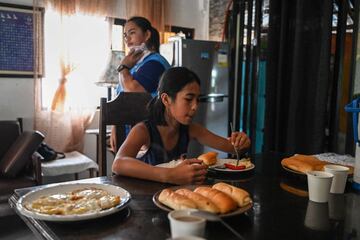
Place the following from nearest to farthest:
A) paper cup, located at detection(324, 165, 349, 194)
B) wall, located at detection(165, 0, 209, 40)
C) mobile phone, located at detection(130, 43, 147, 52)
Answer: paper cup, located at detection(324, 165, 349, 194) < mobile phone, located at detection(130, 43, 147, 52) < wall, located at detection(165, 0, 209, 40)

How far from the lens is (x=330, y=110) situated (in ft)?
8.80

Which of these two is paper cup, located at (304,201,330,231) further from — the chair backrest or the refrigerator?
the refrigerator

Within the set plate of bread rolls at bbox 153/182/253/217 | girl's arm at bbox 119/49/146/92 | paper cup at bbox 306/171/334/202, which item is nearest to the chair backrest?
girl's arm at bbox 119/49/146/92

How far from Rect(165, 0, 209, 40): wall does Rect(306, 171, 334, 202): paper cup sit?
3379 millimetres

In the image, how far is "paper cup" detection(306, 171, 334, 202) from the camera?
97 centimetres

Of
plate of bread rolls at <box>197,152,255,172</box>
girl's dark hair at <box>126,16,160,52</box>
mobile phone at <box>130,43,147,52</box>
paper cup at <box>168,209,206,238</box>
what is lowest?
plate of bread rolls at <box>197,152,255,172</box>

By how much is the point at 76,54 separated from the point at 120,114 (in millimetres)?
2042

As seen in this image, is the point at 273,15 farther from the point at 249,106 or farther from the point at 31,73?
the point at 31,73

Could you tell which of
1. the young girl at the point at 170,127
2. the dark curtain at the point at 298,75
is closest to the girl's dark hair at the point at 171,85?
the young girl at the point at 170,127

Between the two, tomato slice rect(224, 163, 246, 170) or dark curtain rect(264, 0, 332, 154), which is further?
dark curtain rect(264, 0, 332, 154)

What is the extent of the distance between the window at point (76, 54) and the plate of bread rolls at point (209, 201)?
278 cm

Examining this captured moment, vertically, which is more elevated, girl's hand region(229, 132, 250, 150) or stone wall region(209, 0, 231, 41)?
stone wall region(209, 0, 231, 41)

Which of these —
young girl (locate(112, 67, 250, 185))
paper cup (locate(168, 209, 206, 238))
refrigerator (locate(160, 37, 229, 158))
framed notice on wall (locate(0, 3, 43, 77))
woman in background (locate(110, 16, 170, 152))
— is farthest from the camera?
refrigerator (locate(160, 37, 229, 158))

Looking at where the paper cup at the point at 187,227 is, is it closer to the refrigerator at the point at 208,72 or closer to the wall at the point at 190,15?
the refrigerator at the point at 208,72
